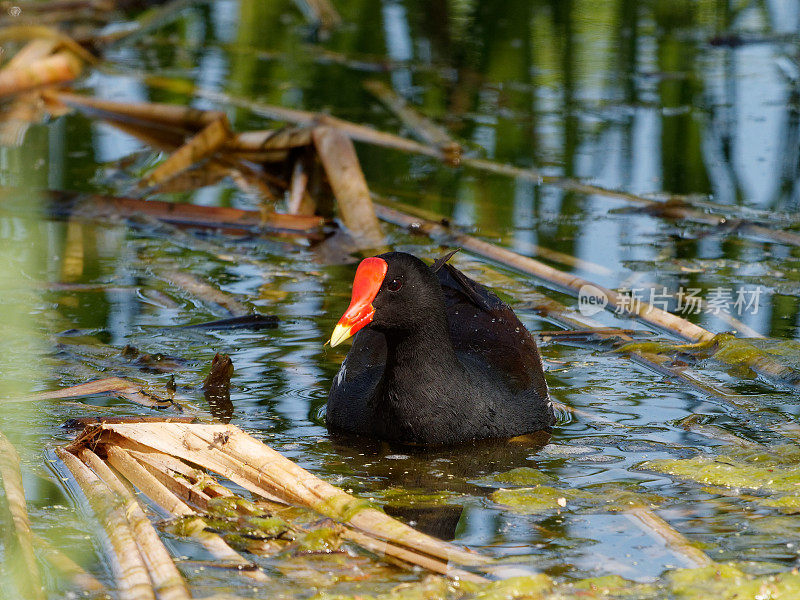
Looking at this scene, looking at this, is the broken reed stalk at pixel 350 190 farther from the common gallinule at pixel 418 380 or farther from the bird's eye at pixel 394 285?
the bird's eye at pixel 394 285

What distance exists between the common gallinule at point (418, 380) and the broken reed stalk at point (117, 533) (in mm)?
806

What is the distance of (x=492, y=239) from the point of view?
5.83 m

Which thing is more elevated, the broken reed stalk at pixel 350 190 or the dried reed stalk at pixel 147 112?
the dried reed stalk at pixel 147 112

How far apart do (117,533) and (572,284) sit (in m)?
2.69

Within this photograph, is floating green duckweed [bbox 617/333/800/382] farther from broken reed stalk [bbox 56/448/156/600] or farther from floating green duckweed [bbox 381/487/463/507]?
broken reed stalk [bbox 56/448/156/600]

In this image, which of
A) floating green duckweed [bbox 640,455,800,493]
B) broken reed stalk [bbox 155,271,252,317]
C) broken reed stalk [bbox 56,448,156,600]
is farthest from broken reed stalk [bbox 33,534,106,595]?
broken reed stalk [bbox 155,271,252,317]

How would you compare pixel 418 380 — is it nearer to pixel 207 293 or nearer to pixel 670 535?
pixel 670 535

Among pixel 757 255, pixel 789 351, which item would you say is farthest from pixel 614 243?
pixel 789 351

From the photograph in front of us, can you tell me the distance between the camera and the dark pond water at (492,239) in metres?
3.30

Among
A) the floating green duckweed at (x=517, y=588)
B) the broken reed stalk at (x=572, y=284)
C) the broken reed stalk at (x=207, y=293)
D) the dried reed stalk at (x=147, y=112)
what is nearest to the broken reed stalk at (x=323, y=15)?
the dried reed stalk at (x=147, y=112)

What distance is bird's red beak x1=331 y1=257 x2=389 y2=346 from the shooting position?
3.58 m

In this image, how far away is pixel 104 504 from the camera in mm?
2926

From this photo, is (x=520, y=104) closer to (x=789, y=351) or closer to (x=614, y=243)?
(x=614, y=243)

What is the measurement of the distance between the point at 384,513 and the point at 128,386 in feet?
4.35
